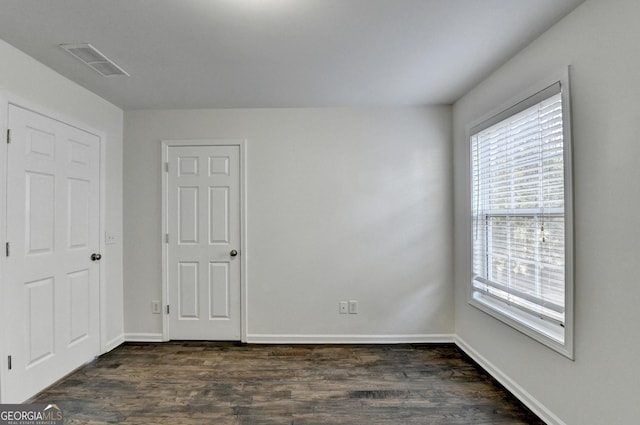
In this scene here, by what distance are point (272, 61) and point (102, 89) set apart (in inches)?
64.6

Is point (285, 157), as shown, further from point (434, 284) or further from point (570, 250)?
point (570, 250)

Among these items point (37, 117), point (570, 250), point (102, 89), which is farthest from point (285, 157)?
point (570, 250)

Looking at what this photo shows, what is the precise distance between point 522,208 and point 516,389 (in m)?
1.28

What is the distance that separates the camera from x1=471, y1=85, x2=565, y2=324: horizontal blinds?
1.88m

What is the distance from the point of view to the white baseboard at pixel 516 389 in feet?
6.32

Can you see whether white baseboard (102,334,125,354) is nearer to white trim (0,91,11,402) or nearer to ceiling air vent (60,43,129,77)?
white trim (0,91,11,402)

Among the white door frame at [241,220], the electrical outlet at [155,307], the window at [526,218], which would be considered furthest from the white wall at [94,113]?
the window at [526,218]

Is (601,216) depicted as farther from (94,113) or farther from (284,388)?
(94,113)

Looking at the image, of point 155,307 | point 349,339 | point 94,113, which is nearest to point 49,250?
point 155,307

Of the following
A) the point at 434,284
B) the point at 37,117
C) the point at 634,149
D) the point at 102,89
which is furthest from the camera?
the point at 434,284

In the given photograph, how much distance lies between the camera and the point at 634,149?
1445 millimetres

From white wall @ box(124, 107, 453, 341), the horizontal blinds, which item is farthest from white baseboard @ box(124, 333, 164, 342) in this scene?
the horizontal blinds

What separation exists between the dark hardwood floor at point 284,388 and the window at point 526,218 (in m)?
0.63

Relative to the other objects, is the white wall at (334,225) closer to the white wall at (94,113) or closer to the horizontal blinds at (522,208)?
the white wall at (94,113)
